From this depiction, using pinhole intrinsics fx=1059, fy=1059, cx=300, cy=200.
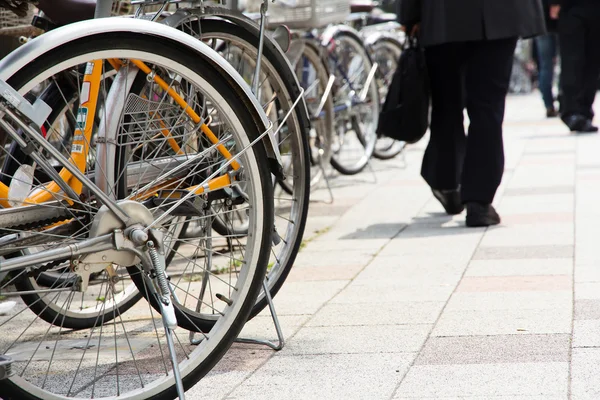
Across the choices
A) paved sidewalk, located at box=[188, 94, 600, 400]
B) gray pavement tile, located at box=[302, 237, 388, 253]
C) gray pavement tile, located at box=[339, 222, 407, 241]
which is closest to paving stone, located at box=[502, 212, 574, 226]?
paved sidewalk, located at box=[188, 94, 600, 400]

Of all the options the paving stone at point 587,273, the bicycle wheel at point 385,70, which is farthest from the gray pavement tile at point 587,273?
the bicycle wheel at point 385,70

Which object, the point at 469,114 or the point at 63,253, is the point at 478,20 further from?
the point at 63,253

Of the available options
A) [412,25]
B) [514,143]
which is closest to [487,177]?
[412,25]

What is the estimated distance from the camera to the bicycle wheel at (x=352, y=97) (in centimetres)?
765

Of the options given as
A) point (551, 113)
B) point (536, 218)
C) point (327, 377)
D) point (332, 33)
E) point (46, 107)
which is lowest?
point (551, 113)

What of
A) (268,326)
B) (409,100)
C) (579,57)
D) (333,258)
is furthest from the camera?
(579,57)

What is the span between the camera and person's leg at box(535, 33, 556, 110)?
40.8 ft

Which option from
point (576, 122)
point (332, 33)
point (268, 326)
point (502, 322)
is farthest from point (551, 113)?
point (268, 326)

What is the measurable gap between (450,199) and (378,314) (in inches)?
86.1

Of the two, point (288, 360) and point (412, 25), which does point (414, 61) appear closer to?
point (412, 25)

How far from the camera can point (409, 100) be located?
18.3 feet

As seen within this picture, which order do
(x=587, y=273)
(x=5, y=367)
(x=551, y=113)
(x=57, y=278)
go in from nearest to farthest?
(x=5, y=367) < (x=57, y=278) < (x=587, y=273) < (x=551, y=113)

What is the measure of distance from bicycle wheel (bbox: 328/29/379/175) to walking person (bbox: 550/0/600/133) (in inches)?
108

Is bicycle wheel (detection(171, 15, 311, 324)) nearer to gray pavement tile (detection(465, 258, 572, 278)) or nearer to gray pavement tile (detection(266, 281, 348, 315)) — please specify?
gray pavement tile (detection(266, 281, 348, 315))
